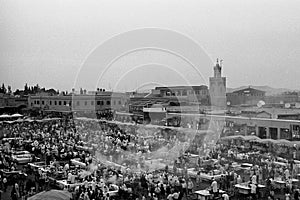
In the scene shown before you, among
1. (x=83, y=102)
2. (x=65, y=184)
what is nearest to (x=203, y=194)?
(x=65, y=184)

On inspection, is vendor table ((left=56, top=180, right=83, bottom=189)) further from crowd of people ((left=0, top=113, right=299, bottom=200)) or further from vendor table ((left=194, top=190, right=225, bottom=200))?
vendor table ((left=194, top=190, right=225, bottom=200))

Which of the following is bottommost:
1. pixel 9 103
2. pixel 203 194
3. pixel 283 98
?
pixel 203 194

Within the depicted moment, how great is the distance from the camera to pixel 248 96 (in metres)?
7.66

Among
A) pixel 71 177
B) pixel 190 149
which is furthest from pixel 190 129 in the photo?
pixel 71 177

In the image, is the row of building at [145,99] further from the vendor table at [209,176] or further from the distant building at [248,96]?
the vendor table at [209,176]

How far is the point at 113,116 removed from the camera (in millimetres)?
4258

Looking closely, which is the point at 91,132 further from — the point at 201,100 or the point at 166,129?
the point at 201,100

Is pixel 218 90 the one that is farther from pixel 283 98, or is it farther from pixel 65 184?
pixel 65 184

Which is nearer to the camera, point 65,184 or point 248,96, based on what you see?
point 65,184

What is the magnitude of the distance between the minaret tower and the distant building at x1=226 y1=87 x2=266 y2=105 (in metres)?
1.03

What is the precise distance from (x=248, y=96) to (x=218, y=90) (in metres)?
2.48

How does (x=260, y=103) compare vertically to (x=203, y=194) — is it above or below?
above

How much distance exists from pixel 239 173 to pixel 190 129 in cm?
177

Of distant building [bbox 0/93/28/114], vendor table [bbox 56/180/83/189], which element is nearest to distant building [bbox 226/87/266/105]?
distant building [bbox 0/93/28/114]
